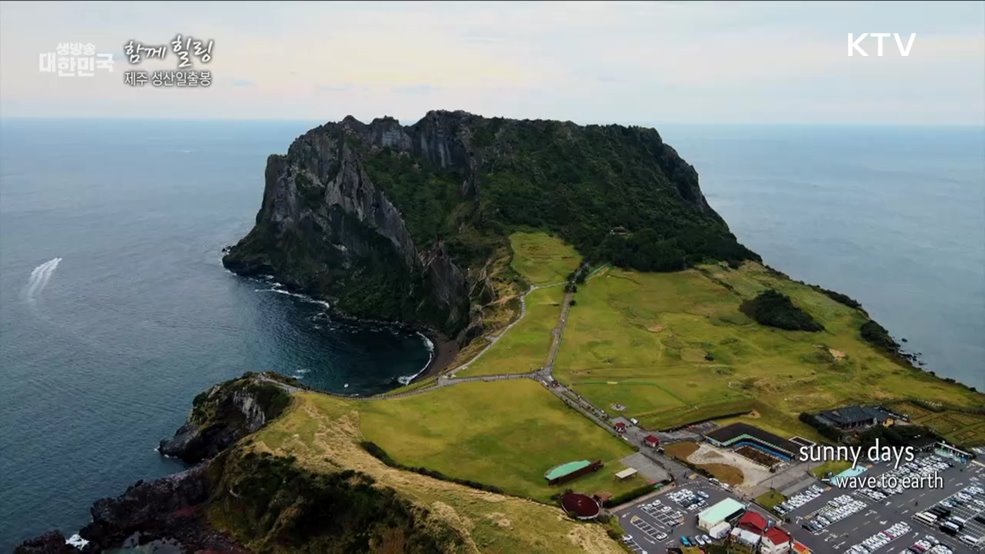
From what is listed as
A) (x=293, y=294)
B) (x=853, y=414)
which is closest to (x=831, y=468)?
(x=853, y=414)

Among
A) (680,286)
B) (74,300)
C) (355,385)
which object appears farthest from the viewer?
(74,300)

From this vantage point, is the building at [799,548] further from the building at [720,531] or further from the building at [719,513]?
the building at [719,513]

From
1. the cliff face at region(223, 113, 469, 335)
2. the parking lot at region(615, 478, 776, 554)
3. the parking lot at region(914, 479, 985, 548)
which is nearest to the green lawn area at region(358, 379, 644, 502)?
the parking lot at region(615, 478, 776, 554)

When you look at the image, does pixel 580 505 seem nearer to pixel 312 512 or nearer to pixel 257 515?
pixel 312 512

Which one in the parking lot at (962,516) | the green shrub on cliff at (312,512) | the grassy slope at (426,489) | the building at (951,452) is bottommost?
the green shrub on cliff at (312,512)

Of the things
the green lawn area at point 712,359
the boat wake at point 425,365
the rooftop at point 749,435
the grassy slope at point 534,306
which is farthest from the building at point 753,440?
the boat wake at point 425,365

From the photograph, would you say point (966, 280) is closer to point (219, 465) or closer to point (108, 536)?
point (219, 465)

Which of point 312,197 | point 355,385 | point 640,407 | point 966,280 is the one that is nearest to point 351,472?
point 640,407
